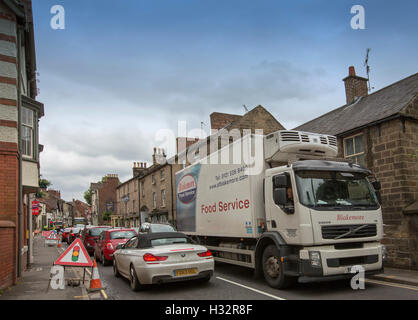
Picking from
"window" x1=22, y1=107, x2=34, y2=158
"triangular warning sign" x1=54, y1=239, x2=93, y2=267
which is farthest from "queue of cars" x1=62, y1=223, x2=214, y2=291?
"window" x1=22, y1=107, x2=34, y2=158

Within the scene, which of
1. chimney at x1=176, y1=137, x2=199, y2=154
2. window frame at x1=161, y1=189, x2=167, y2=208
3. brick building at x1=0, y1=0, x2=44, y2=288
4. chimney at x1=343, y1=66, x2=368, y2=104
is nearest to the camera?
brick building at x1=0, y1=0, x2=44, y2=288

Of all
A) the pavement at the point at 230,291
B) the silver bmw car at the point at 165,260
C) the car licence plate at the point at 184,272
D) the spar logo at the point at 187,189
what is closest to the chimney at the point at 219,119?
the spar logo at the point at 187,189

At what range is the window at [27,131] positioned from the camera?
37.9ft

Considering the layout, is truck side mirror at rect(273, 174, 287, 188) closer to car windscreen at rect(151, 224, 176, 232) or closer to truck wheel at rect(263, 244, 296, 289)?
truck wheel at rect(263, 244, 296, 289)

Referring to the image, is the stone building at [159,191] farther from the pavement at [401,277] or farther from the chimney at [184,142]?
the pavement at [401,277]

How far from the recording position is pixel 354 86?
18172mm

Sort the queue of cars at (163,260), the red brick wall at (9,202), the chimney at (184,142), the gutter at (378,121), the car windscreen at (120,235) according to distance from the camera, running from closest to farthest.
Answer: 1. the queue of cars at (163,260)
2. the red brick wall at (9,202)
3. the gutter at (378,121)
4. the car windscreen at (120,235)
5. the chimney at (184,142)

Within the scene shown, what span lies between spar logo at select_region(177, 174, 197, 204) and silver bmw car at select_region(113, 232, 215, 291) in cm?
403

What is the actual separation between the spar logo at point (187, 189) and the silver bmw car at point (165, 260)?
4031mm

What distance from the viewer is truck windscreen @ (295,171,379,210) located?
7484mm

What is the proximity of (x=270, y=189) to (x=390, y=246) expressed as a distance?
563 cm

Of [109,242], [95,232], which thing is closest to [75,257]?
[109,242]

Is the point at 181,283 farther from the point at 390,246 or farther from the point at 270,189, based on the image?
the point at 390,246
